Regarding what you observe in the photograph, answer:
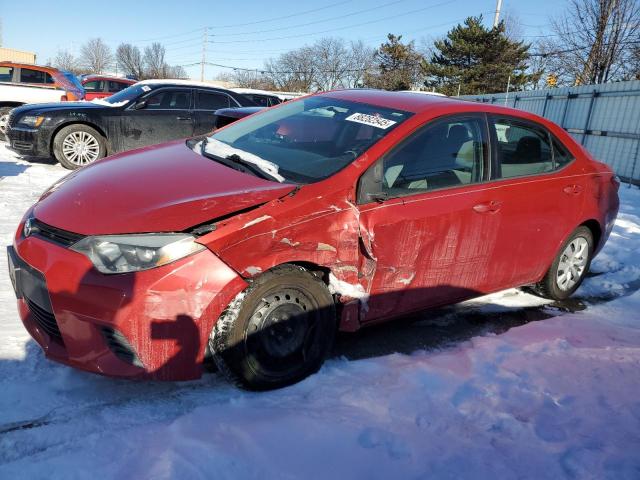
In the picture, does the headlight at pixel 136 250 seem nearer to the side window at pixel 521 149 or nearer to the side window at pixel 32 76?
the side window at pixel 521 149

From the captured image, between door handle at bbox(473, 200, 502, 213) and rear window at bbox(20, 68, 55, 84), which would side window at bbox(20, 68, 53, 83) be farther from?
door handle at bbox(473, 200, 502, 213)

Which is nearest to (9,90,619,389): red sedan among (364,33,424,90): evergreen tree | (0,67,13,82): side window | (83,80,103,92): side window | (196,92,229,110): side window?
(196,92,229,110): side window

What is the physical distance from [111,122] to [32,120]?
118cm

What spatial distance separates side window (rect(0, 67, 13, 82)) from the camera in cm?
1205

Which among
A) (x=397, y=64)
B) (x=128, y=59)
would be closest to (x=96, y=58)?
(x=128, y=59)

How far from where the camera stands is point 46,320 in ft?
8.54

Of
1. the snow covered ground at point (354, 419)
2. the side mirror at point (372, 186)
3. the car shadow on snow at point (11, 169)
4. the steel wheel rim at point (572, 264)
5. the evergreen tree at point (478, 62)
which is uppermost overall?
the evergreen tree at point (478, 62)

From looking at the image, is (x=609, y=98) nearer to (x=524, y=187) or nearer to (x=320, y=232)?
(x=524, y=187)

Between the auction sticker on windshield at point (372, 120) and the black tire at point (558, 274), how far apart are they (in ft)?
6.91

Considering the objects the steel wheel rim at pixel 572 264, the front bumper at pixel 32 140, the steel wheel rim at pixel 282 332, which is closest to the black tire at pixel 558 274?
the steel wheel rim at pixel 572 264

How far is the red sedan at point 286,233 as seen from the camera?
7.98 feet

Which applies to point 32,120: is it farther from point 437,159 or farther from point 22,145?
point 437,159

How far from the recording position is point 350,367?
316 centimetres

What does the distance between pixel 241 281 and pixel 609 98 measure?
14551mm
